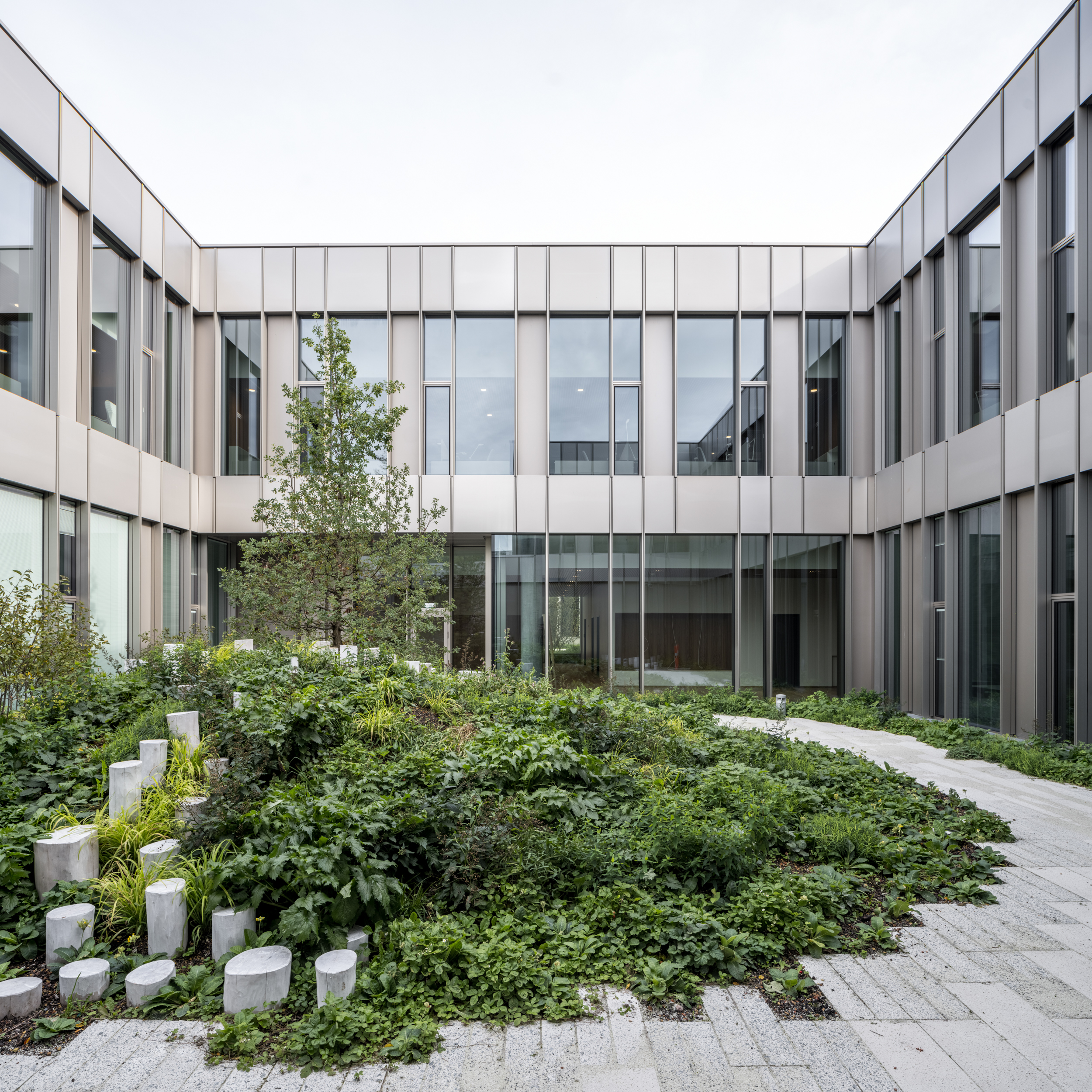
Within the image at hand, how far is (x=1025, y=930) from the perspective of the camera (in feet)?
12.3


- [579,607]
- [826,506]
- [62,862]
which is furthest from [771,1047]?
[826,506]

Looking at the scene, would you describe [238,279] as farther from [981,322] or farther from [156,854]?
[981,322]

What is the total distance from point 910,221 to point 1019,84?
2.85 meters

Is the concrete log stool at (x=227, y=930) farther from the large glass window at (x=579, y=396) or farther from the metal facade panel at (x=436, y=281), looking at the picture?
the metal facade panel at (x=436, y=281)

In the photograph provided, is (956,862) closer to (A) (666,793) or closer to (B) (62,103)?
(A) (666,793)

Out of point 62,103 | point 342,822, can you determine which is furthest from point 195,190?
point 342,822

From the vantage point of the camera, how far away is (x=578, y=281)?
13391mm

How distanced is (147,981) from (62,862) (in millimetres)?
1078

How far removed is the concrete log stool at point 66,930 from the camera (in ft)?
10.8

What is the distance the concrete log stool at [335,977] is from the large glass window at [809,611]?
1161 cm

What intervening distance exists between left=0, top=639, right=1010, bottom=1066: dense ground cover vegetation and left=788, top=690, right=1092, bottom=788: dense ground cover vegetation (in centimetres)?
229

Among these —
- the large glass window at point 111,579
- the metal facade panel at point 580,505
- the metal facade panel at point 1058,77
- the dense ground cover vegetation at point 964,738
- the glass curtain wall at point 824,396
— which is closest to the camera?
the dense ground cover vegetation at point 964,738

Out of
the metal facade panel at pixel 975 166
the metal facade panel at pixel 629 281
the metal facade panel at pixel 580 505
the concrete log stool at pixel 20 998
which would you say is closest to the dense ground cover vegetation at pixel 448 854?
the concrete log stool at pixel 20 998

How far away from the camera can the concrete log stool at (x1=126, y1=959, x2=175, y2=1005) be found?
3.01m
